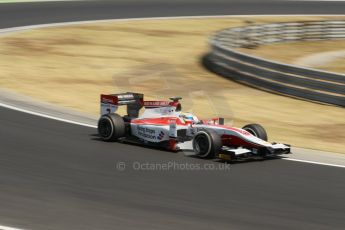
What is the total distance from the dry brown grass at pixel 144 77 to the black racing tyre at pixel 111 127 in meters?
3.13

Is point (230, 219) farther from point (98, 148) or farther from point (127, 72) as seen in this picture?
point (127, 72)

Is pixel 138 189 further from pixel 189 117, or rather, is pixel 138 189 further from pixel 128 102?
pixel 128 102

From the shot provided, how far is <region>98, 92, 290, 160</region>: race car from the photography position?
13.1 meters

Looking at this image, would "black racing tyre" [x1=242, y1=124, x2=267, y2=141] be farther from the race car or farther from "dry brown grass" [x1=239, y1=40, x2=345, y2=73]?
"dry brown grass" [x1=239, y1=40, x2=345, y2=73]

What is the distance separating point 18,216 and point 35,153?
3.41 metres

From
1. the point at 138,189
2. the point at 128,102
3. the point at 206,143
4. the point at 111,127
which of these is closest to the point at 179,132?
the point at 206,143

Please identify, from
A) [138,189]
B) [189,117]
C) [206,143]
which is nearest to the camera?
[138,189]

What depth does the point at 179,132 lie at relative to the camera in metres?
13.7

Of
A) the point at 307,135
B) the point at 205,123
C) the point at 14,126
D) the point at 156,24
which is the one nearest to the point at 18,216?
the point at 205,123

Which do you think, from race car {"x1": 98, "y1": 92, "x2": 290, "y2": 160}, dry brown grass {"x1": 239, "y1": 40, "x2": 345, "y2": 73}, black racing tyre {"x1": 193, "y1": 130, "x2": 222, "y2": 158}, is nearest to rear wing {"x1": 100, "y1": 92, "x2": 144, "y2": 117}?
race car {"x1": 98, "y1": 92, "x2": 290, "y2": 160}

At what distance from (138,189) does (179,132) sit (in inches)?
97.1

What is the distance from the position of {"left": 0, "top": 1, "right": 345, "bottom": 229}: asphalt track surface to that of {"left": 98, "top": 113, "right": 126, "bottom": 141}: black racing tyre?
0.52ft

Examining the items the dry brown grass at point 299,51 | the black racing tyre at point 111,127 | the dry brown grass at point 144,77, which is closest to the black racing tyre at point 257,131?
the dry brown grass at point 144,77

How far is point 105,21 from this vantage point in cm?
3716
